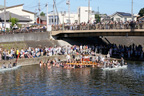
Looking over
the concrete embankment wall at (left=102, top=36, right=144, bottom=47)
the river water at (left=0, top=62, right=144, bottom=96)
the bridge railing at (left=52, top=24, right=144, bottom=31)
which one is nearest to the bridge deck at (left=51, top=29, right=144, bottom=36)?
the bridge railing at (left=52, top=24, right=144, bottom=31)

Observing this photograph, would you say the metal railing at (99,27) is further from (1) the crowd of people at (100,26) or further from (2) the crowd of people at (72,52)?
(2) the crowd of people at (72,52)

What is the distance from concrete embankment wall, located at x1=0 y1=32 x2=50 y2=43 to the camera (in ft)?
175

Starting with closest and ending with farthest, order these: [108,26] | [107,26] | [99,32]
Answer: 1. [108,26]
2. [107,26]
3. [99,32]

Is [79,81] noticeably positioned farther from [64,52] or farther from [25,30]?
[25,30]

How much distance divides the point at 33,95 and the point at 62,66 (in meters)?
18.3

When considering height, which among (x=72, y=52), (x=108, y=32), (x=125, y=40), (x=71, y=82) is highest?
(x=108, y=32)

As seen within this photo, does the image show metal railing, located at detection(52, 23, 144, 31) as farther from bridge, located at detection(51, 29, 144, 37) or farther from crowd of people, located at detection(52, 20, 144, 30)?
bridge, located at detection(51, 29, 144, 37)

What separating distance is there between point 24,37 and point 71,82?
23904 millimetres

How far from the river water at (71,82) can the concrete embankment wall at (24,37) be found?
1042 cm

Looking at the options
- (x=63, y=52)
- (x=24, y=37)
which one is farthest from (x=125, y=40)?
(x=24, y=37)

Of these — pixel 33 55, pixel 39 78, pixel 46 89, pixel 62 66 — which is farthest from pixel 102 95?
pixel 33 55

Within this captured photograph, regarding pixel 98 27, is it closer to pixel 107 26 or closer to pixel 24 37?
pixel 107 26

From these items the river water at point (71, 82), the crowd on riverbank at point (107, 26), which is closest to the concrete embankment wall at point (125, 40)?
the crowd on riverbank at point (107, 26)

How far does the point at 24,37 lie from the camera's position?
5612 cm
